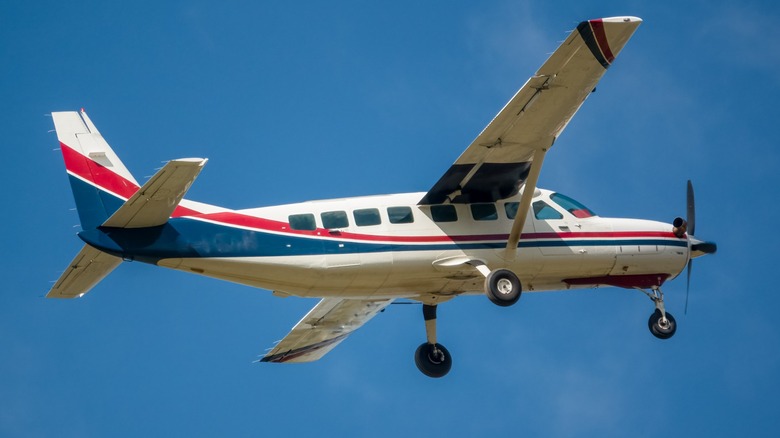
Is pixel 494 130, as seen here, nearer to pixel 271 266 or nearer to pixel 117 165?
pixel 271 266

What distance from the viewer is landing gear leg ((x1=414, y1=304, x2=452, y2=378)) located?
31906 mm

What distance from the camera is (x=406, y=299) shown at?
1233 inches

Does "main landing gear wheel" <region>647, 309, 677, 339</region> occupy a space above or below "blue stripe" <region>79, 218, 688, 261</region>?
below

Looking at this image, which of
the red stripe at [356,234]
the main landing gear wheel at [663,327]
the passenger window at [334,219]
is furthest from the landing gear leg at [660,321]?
the passenger window at [334,219]

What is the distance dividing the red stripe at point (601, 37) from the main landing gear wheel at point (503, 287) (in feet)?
16.4

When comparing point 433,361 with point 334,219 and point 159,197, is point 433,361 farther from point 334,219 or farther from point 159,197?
point 159,197

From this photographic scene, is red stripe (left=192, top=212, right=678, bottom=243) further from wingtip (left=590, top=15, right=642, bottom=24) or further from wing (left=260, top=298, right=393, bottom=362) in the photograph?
wingtip (left=590, top=15, right=642, bottom=24)

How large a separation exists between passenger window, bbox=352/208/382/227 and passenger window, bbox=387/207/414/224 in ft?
0.97

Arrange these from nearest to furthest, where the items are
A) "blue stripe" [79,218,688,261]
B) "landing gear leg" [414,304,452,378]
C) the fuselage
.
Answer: "blue stripe" [79,218,688,261]
the fuselage
"landing gear leg" [414,304,452,378]

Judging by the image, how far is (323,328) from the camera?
3350 centimetres

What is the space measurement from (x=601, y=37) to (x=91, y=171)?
1063cm

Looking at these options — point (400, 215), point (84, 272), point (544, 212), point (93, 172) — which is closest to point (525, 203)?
point (544, 212)

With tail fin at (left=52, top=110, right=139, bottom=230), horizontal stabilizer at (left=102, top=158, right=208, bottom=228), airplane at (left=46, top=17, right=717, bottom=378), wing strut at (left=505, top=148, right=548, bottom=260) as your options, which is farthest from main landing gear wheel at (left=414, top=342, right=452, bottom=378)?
tail fin at (left=52, top=110, right=139, bottom=230)

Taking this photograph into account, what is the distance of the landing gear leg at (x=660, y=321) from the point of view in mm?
31266
